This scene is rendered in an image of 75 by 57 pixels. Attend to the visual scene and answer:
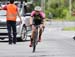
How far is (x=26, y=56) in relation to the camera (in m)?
16.3

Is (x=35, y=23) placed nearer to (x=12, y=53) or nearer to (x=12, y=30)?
(x=12, y=53)

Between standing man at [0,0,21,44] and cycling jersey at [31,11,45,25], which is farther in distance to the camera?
standing man at [0,0,21,44]

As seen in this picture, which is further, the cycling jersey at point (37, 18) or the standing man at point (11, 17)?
the standing man at point (11, 17)

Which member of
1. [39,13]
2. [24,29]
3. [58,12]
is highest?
[39,13]

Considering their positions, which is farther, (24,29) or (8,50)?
(24,29)

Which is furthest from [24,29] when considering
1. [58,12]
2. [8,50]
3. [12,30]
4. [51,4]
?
[51,4]

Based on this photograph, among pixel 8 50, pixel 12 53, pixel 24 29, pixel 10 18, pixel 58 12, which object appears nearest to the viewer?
pixel 12 53

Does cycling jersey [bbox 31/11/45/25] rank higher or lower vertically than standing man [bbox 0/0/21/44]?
higher

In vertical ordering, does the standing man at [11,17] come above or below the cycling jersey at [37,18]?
below

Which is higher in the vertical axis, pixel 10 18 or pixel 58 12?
pixel 10 18

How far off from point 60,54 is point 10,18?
17.6 ft

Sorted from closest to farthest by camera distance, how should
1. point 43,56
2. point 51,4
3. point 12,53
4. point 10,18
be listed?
1. point 43,56
2. point 12,53
3. point 10,18
4. point 51,4

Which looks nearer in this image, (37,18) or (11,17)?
(37,18)

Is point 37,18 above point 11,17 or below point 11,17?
above
